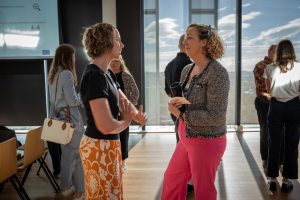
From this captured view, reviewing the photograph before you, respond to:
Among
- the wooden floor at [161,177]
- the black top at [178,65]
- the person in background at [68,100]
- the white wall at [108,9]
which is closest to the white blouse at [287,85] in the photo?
the black top at [178,65]

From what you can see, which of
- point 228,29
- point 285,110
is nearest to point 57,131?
point 285,110

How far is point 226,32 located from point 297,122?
360 centimetres

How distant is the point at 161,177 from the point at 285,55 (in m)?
1.97

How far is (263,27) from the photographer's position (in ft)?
22.0

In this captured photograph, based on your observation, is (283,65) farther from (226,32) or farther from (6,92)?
(6,92)

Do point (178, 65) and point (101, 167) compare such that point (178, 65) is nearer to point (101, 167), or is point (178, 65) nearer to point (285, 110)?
point (285, 110)

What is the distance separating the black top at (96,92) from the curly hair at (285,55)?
2135 millimetres

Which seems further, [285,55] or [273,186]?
[273,186]

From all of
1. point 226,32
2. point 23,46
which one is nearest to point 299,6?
point 226,32

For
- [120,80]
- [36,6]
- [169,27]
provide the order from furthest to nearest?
1. [169,27]
2. [36,6]
3. [120,80]

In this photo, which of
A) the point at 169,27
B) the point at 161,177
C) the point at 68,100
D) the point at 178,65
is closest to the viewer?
the point at 68,100

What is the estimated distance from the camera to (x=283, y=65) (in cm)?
338

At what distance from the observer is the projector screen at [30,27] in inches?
249

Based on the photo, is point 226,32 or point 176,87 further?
point 226,32
